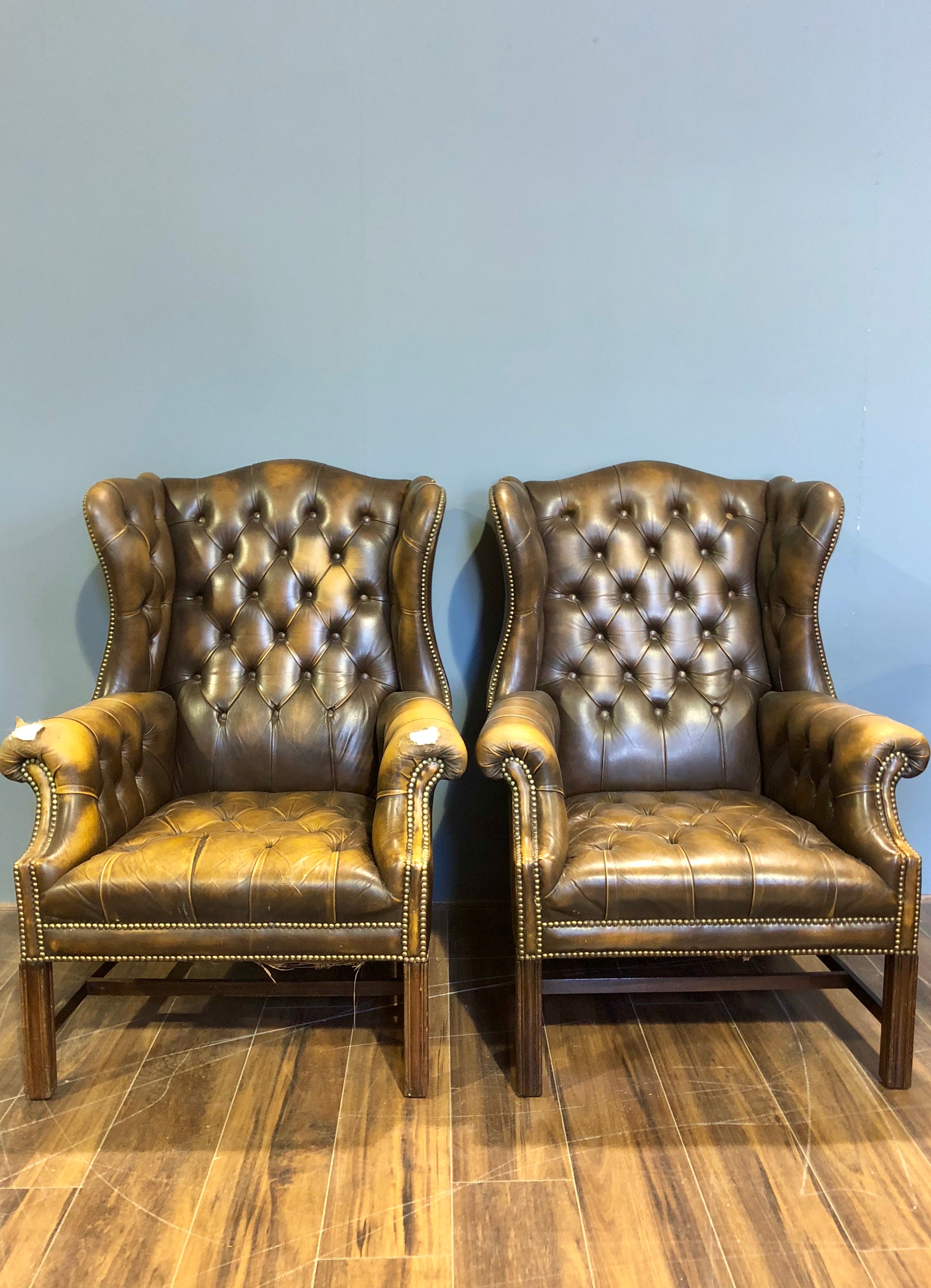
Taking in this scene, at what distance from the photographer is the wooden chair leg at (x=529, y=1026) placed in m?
1.67

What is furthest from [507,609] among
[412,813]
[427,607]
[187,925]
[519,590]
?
[187,925]

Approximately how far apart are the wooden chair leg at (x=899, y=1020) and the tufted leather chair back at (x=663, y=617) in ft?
1.83

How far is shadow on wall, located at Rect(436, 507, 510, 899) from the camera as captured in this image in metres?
2.41

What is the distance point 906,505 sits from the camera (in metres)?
2.41

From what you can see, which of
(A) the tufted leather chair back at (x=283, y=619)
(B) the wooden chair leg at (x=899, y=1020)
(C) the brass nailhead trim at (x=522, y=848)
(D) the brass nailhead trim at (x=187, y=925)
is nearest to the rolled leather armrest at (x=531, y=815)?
(C) the brass nailhead trim at (x=522, y=848)

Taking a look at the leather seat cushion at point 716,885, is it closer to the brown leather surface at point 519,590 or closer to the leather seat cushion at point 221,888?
the leather seat cushion at point 221,888

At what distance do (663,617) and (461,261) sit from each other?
42.6 inches

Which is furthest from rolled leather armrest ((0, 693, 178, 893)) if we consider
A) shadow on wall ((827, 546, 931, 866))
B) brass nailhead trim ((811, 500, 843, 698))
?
shadow on wall ((827, 546, 931, 866))

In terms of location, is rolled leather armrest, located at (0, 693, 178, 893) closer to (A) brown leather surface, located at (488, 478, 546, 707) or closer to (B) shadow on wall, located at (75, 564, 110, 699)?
(B) shadow on wall, located at (75, 564, 110, 699)

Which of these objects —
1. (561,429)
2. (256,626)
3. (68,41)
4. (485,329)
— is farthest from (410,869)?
(68,41)

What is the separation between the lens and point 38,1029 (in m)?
1.65

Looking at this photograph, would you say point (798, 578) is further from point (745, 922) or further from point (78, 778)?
point (78, 778)

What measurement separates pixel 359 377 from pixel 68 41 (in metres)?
1.09

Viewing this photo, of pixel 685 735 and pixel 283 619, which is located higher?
pixel 283 619
